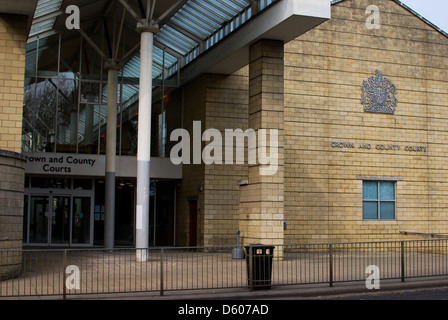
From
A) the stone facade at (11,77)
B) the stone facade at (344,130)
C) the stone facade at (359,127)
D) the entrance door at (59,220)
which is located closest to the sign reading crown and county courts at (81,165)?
the stone facade at (344,130)

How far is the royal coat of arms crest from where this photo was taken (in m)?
25.6

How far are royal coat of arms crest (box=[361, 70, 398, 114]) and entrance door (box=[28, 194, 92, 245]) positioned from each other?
1376 centimetres

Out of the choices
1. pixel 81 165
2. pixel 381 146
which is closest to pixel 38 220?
pixel 81 165

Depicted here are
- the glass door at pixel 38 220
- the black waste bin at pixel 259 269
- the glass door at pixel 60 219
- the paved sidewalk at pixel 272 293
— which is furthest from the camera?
the glass door at pixel 60 219

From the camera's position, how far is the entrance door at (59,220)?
2438cm

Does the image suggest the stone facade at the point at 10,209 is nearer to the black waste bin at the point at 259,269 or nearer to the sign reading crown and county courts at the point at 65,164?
the black waste bin at the point at 259,269

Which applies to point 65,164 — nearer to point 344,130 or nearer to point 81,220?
point 81,220

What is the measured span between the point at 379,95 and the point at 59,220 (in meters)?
16.0

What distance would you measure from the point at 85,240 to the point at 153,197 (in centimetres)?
373

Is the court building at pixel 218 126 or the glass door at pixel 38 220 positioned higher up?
the court building at pixel 218 126

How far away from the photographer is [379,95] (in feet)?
84.5

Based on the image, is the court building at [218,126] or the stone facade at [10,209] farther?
the court building at [218,126]

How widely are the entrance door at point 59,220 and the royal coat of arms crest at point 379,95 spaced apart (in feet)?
45.2

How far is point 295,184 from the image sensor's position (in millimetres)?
24156
